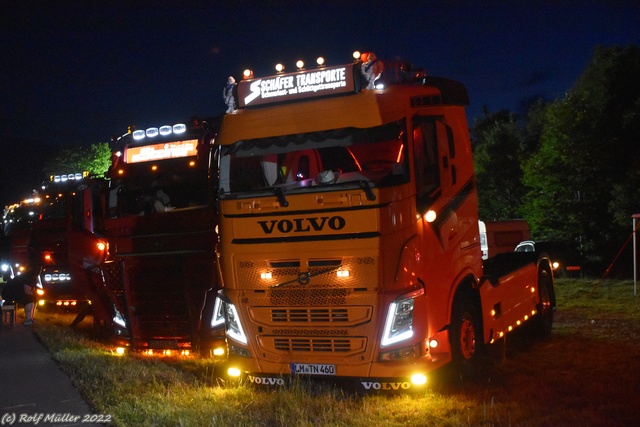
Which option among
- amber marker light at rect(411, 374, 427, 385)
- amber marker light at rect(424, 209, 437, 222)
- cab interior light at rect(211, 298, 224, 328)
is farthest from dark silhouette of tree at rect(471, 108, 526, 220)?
amber marker light at rect(411, 374, 427, 385)

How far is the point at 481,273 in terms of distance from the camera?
914 cm

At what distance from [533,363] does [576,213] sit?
22.4m

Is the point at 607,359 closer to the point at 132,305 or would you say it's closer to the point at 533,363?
the point at 533,363

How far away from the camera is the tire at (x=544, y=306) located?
11930 millimetres

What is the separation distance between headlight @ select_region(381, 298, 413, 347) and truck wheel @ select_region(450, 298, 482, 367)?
0.92m

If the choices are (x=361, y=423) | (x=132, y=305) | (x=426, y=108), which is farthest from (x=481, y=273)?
(x=132, y=305)

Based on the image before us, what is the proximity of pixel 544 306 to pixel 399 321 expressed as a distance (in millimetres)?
5669

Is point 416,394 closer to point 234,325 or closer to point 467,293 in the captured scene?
point 467,293

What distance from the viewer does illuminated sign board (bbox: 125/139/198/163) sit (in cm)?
1134

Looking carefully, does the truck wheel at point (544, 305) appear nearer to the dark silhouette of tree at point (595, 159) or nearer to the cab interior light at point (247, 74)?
the cab interior light at point (247, 74)

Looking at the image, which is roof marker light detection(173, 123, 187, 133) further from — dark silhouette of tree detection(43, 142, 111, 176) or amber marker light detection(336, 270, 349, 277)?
dark silhouette of tree detection(43, 142, 111, 176)

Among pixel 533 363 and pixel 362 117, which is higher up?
pixel 362 117

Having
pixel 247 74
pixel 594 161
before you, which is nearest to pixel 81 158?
pixel 594 161

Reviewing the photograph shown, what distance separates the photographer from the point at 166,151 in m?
11.4
